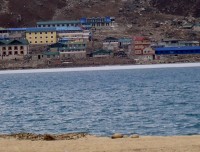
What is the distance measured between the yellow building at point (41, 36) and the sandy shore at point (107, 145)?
121 metres

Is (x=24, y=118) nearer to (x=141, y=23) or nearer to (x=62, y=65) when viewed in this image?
(x=62, y=65)

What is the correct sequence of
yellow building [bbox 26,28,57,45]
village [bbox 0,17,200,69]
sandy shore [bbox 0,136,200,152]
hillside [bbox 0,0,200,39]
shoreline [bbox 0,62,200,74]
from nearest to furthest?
sandy shore [bbox 0,136,200,152] → shoreline [bbox 0,62,200,74] → village [bbox 0,17,200,69] → yellow building [bbox 26,28,57,45] → hillside [bbox 0,0,200,39]

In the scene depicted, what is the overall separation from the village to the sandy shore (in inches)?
4118

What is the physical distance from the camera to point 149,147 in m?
16.1

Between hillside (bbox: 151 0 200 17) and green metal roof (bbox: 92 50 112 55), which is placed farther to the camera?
hillside (bbox: 151 0 200 17)

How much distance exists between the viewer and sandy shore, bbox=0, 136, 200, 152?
1584 cm

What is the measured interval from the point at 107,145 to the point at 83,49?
11189 centimetres

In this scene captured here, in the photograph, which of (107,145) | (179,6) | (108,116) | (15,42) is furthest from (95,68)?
(107,145)

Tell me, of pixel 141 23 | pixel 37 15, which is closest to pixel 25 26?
pixel 37 15

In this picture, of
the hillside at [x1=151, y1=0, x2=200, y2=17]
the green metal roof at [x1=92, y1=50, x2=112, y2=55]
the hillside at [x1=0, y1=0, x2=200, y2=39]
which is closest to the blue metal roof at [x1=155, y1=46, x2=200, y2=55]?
the green metal roof at [x1=92, y1=50, x2=112, y2=55]

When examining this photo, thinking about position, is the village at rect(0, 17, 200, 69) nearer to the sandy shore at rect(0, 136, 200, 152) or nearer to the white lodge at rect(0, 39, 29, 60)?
the white lodge at rect(0, 39, 29, 60)

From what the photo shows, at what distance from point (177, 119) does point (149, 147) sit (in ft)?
40.5

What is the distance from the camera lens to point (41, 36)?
461 feet

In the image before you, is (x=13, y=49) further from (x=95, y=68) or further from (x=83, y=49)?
(x=95, y=68)
